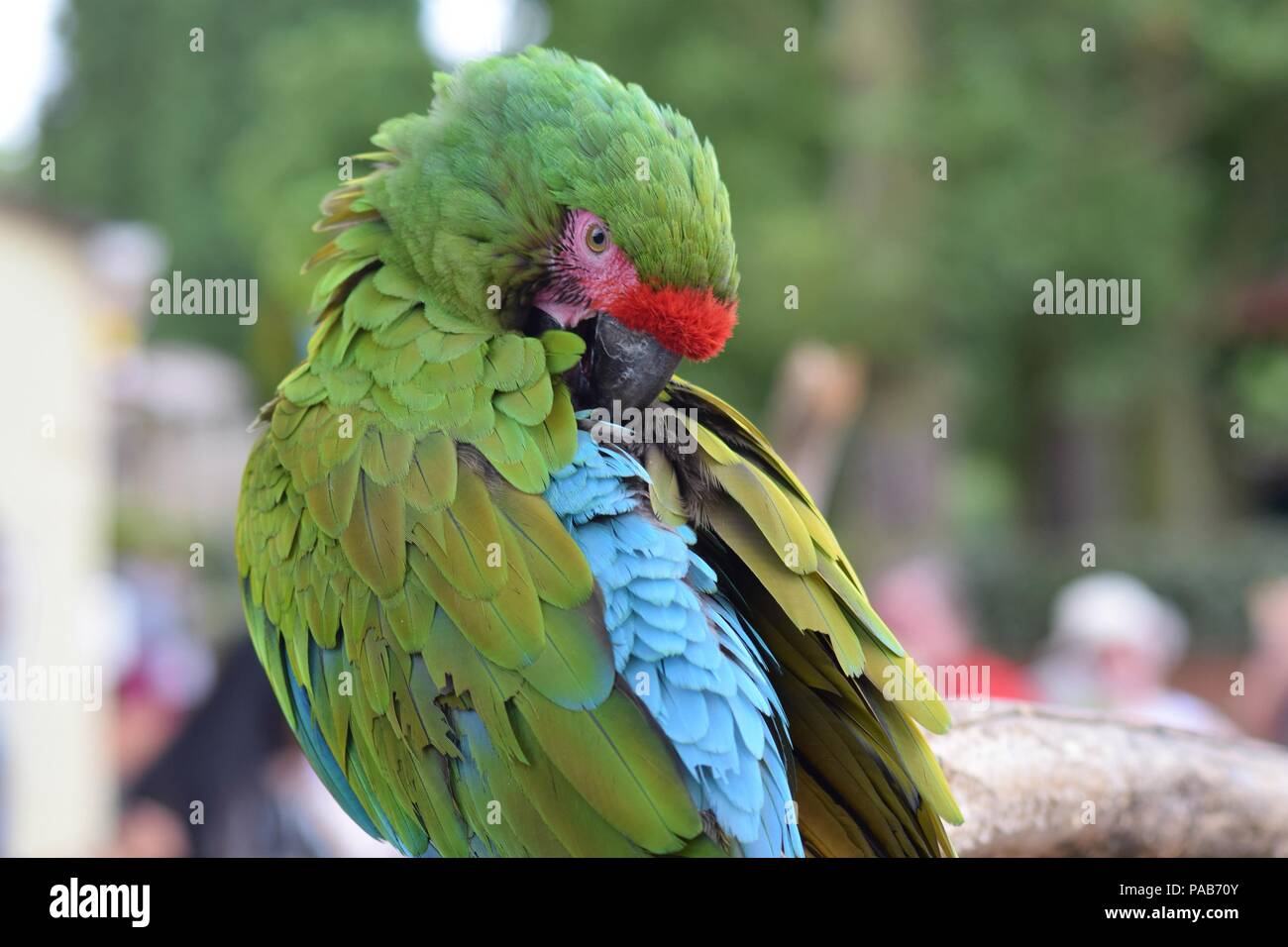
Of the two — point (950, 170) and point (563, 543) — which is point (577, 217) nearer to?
point (563, 543)

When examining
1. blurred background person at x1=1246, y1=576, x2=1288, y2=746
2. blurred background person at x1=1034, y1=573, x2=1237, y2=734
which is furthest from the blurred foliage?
blurred background person at x1=1246, y1=576, x2=1288, y2=746

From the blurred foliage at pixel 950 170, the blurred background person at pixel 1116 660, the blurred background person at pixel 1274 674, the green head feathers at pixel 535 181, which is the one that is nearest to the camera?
the green head feathers at pixel 535 181

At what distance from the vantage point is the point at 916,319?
737 cm

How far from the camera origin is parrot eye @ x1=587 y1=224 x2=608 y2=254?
1.45 m

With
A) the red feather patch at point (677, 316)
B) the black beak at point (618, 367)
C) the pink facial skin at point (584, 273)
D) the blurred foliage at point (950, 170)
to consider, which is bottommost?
the black beak at point (618, 367)

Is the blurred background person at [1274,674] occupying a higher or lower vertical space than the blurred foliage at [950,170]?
lower

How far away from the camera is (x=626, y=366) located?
1.48 metres

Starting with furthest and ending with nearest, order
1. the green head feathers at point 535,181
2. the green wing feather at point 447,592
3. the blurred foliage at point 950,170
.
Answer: the blurred foliage at point 950,170 → the green head feathers at point 535,181 → the green wing feather at point 447,592

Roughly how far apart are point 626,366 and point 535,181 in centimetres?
25

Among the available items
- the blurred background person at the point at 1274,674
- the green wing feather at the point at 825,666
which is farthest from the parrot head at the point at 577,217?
the blurred background person at the point at 1274,674

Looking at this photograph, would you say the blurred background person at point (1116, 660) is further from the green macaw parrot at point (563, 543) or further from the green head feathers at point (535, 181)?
the green head feathers at point (535, 181)

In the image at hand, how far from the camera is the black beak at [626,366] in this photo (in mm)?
1467

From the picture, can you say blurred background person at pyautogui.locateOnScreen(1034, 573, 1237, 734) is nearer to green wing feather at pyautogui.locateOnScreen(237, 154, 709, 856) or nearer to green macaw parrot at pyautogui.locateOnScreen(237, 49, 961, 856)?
green macaw parrot at pyautogui.locateOnScreen(237, 49, 961, 856)

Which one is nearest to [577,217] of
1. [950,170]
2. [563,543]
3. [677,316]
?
[677,316]
